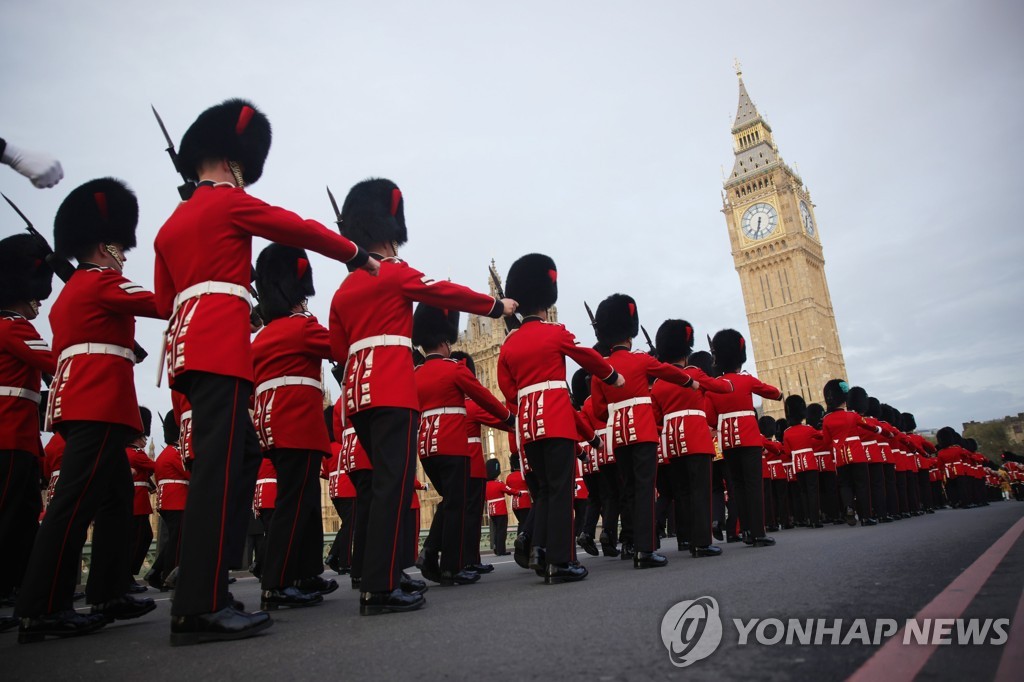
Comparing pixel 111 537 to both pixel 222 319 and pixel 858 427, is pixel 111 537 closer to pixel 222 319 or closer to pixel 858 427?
pixel 222 319

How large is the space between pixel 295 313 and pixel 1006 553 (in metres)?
4.19

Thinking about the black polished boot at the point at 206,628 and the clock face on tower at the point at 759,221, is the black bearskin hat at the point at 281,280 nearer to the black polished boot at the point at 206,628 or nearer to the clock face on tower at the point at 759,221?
the black polished boot at the point at 206,628

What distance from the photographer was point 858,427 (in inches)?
348

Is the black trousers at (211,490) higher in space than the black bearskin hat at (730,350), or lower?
lower

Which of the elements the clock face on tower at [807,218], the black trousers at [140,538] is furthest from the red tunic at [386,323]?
the clock face on tower at [807,218]

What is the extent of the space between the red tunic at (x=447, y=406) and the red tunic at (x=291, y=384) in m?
0.87

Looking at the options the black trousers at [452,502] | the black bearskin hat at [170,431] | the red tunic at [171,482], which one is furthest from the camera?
the black bearskin hat at [170,431]

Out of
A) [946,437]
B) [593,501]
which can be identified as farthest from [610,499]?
[946,437]

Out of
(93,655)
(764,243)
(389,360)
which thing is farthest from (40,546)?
(764,243)

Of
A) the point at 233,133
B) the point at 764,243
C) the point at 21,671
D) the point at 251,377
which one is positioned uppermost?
the point at 764,243

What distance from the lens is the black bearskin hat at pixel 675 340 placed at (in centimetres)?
650

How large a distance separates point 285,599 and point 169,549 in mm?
2655

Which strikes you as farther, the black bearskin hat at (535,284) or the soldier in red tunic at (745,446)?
the soldier in red tunic at (745,446)

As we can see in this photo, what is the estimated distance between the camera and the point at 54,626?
9.96ft
